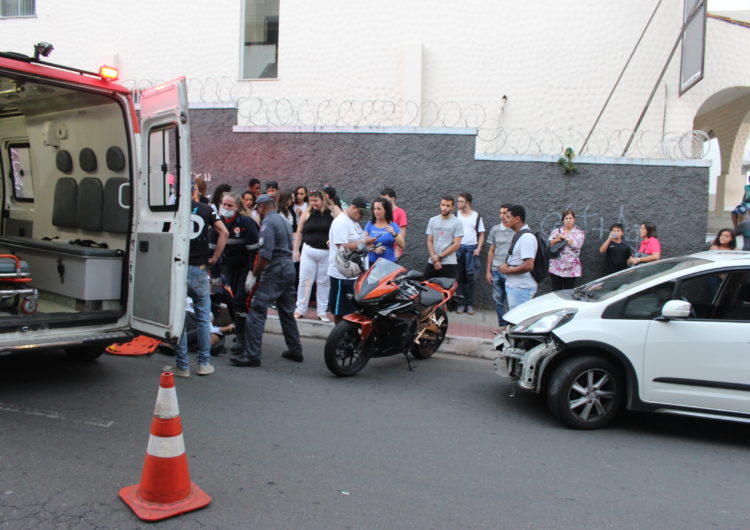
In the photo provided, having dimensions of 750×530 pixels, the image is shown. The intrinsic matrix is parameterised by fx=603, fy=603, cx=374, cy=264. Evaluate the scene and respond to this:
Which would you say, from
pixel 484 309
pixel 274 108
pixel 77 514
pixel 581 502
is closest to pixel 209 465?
pixel 77 514

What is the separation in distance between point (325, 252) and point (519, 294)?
277 cm

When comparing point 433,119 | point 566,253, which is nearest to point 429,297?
point 566,253

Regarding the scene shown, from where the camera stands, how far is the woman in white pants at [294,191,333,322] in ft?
27.0

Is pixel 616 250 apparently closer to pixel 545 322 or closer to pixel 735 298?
pixel 735 298

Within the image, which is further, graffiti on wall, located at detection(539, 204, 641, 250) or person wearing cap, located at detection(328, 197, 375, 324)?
graffiti on wall, located at detection(539, 204, 641, 250)

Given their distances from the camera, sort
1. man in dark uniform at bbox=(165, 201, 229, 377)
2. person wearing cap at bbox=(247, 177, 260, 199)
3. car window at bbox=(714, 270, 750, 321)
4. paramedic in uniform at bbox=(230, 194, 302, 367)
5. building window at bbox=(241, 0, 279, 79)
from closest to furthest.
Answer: car window at bbox=(714, 270, 750, 321)
man in dark uniform at bbox=(165, 201, 229, 377)
paramedic in uniform at bbox=(230, 194, 302, 367)
person wearing cap at bbox=(247, 177, 260, 199)
building window at bbox=(241, 0, 279, 79)

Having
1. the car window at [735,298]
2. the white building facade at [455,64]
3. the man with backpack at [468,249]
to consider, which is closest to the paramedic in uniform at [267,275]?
the man with backpack at [468,249]

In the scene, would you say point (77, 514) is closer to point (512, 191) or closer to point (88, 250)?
point (88, 250)

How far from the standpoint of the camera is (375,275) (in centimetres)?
609

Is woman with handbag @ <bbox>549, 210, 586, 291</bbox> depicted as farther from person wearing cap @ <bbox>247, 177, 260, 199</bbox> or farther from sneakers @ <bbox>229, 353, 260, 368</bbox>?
sneakers @ <bbox>229, 353, 260, 368</bbox>

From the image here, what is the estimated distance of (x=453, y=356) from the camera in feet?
24.5

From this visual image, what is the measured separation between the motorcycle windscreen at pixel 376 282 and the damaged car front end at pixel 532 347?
1.32m

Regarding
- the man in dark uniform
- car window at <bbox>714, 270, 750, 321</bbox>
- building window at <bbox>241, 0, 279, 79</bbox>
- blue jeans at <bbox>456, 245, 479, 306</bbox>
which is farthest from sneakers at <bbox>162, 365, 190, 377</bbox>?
building window at <bbox>241, 0, 279, 79</bbox>

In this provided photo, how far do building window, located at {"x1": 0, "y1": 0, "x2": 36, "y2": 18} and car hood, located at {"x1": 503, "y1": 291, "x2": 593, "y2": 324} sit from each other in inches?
547
